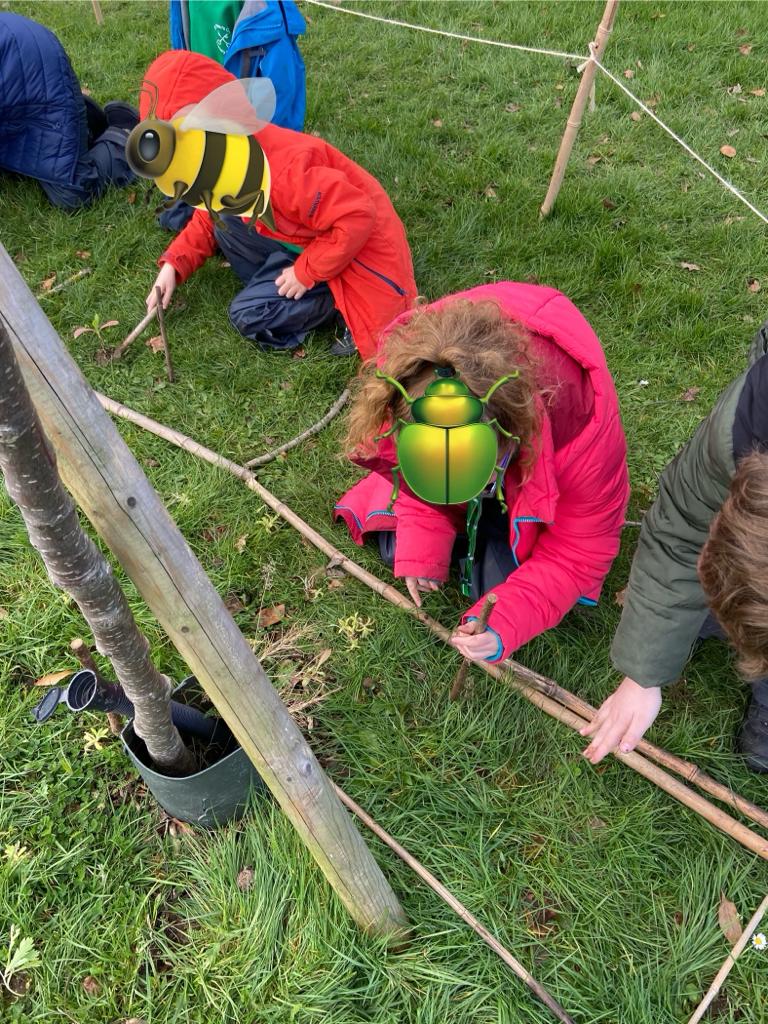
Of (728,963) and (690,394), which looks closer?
(728,963)

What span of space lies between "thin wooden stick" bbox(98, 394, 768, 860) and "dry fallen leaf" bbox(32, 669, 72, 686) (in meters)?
0.93

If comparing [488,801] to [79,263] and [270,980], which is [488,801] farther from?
[79,263]

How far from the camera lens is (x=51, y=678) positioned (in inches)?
87.3

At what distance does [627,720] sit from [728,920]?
23.7 inches

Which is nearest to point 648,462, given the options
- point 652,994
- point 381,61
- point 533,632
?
point 533,632

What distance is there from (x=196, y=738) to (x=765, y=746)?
1657mm

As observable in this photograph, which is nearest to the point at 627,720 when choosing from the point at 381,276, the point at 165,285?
the point at 381,276

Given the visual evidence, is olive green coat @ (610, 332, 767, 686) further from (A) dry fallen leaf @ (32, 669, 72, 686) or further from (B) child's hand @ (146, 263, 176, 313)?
(B) child's hand @ (146, 263, 176, 313)

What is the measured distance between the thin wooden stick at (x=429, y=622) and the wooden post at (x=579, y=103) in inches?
87.4

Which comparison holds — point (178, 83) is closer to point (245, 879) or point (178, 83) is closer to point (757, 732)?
point (245, 879)

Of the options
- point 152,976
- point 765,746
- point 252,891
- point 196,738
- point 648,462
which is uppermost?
point 648,462

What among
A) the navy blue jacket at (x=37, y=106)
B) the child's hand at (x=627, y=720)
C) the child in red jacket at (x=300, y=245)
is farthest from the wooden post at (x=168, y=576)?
the navy blue jacket at (x=37, y=106)

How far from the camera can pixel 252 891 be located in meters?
1.77

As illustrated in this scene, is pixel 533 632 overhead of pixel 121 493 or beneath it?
beneath
